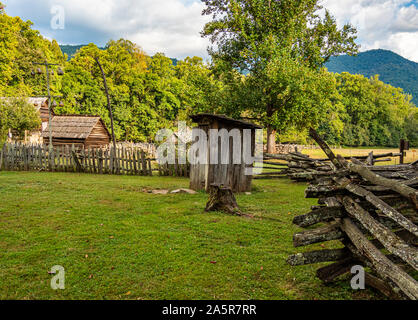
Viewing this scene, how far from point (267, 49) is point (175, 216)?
630 inches

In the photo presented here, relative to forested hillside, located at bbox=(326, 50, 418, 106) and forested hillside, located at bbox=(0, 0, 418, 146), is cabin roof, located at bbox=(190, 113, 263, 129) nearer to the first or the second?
forested hillside, located at bbox=(0, 0, 418, 146)

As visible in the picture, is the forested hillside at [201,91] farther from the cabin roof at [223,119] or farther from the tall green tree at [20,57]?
the cabin roof at [223,119]

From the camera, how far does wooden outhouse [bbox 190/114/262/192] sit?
10.2 m

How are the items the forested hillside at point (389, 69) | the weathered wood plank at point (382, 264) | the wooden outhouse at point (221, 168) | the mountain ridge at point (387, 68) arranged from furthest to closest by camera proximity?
the forested hillside at point (389, 69)
the mountain ridge at point (387, 68)
the wooden outhouse at point (221, 168)
the weathered wood plank at point (382, 264)

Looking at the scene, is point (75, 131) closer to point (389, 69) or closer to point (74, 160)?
point (74, 160)

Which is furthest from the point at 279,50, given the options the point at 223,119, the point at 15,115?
the point at 15,115

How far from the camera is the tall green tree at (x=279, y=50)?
19297 millimetres

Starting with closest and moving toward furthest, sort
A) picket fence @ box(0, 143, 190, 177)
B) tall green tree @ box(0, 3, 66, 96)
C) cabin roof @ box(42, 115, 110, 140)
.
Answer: picket fence @ box(0, 143, 190, 177) < cabin roof @ box(42, 115, 110, 140) < tall green tree @ box(0, 3, 66, 96)

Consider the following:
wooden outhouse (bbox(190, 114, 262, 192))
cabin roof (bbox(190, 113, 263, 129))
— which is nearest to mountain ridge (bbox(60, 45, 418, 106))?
cabin roof (bbox(190, 113, 263, 129))

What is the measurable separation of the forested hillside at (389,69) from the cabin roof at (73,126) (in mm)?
135417

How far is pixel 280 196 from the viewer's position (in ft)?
33.5

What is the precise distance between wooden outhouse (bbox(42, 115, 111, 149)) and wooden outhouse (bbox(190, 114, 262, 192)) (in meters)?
22.3

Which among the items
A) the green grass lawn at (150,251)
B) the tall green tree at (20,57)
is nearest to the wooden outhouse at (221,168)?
the green grass lawn at (150,251)

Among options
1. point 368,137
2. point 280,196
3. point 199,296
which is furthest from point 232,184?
point 368,137
